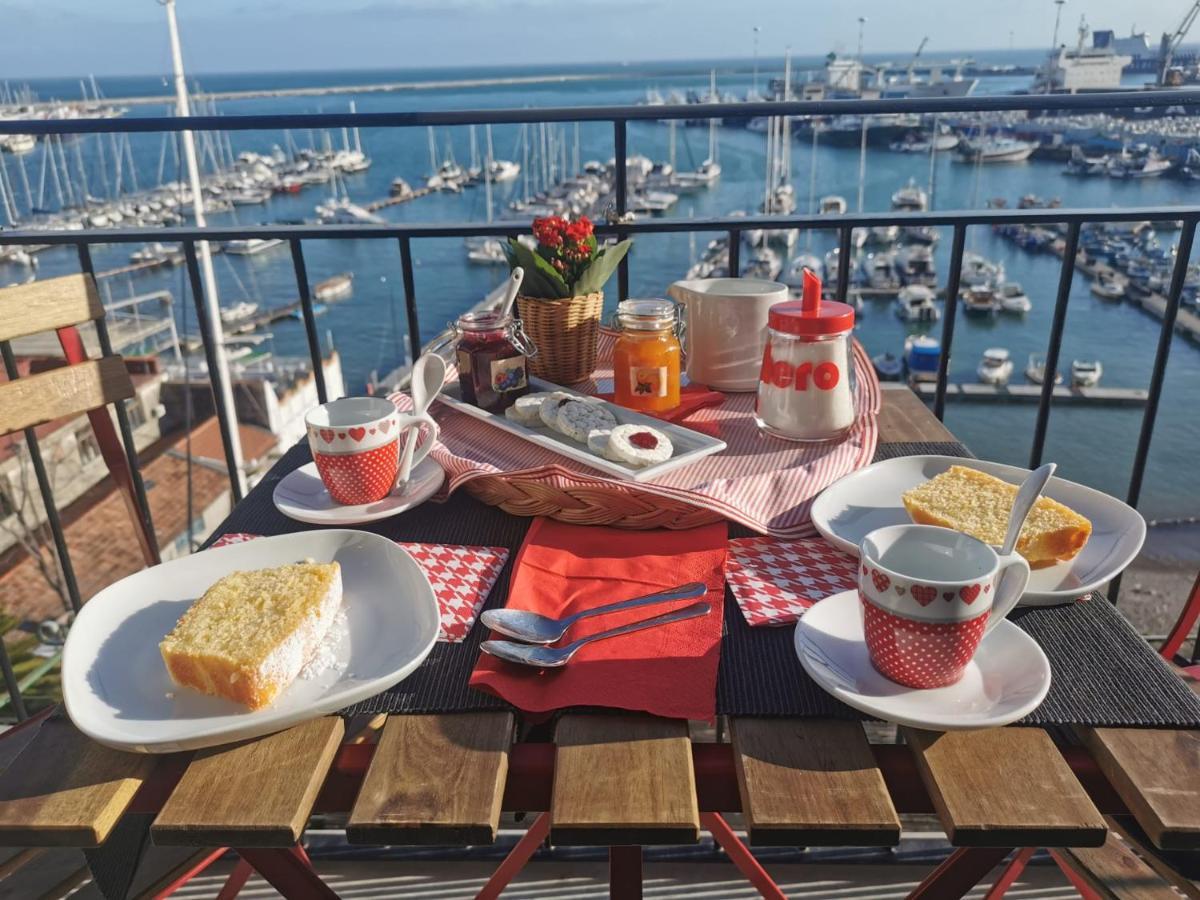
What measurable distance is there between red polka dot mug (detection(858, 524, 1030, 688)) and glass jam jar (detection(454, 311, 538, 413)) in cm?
86

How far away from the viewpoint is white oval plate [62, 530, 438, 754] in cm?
79

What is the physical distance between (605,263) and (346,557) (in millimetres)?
830

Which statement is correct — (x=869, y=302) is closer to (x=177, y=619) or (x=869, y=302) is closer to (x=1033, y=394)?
(x=1033, y=394)

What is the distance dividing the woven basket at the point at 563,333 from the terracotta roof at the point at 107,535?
10281 mm

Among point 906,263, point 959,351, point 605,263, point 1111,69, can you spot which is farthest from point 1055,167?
point 605,263

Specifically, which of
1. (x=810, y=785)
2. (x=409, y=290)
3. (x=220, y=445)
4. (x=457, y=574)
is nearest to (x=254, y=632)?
(x=457, y=574)

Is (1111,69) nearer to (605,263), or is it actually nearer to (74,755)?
(605,263)

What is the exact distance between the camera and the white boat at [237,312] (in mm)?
25859

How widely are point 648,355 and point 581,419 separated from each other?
0.21m

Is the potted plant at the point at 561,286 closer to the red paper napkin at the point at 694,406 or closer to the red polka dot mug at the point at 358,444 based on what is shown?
the red paper napkin at the point at 694,406

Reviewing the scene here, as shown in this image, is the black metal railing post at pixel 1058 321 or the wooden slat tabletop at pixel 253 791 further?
the black metal railing post at pixel 1058 321

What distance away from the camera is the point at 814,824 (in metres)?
0.68

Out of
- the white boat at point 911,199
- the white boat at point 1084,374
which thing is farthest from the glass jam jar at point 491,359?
the white boat at point 911,199

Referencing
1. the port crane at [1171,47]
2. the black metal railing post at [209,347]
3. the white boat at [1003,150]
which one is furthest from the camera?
the white boat at [1003,150]
